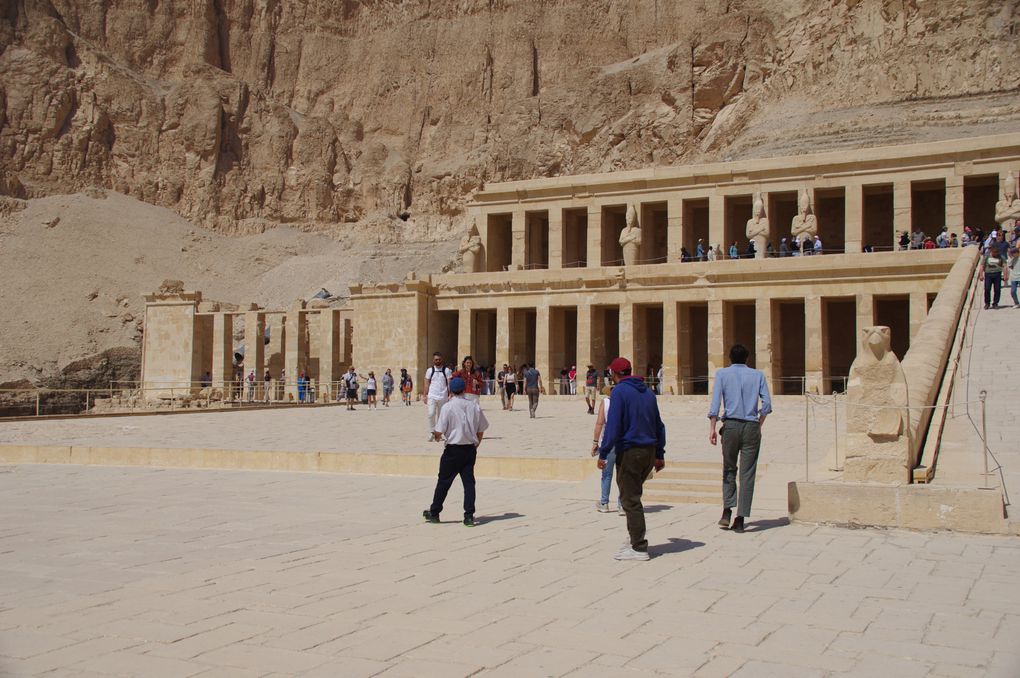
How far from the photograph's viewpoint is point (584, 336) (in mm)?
30609

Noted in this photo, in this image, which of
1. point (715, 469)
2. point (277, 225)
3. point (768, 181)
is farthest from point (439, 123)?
point (715, 469)

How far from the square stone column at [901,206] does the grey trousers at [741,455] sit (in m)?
24.5

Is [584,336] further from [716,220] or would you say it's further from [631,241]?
[716,220]

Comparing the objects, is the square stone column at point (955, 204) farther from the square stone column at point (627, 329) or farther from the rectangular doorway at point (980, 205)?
the square stone column at point (627, 329)

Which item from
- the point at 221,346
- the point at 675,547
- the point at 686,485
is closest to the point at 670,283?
the point at 221,346

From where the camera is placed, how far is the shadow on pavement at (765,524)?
804 cm

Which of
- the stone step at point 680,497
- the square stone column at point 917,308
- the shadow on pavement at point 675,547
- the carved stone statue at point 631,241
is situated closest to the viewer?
the shadow on pavement at point 675,547

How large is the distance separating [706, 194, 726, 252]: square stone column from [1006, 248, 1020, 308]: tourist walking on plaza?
12929 mm

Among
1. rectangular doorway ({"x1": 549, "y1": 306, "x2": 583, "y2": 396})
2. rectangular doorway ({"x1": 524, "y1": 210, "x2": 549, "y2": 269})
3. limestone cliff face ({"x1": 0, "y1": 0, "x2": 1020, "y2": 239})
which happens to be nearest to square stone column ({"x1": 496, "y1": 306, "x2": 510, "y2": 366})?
rectangular doorway ({"x1": 549, "y1": 306, "x2": 583, "y2": 396})

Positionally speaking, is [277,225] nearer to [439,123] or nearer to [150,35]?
[439,123]

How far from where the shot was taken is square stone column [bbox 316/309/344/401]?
110 feet

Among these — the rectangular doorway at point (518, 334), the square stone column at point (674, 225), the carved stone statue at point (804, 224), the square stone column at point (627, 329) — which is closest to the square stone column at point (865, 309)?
the carved stone statue at point (804, 224)

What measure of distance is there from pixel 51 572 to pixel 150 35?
69.9 meters

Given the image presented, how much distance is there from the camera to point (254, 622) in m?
5.19
